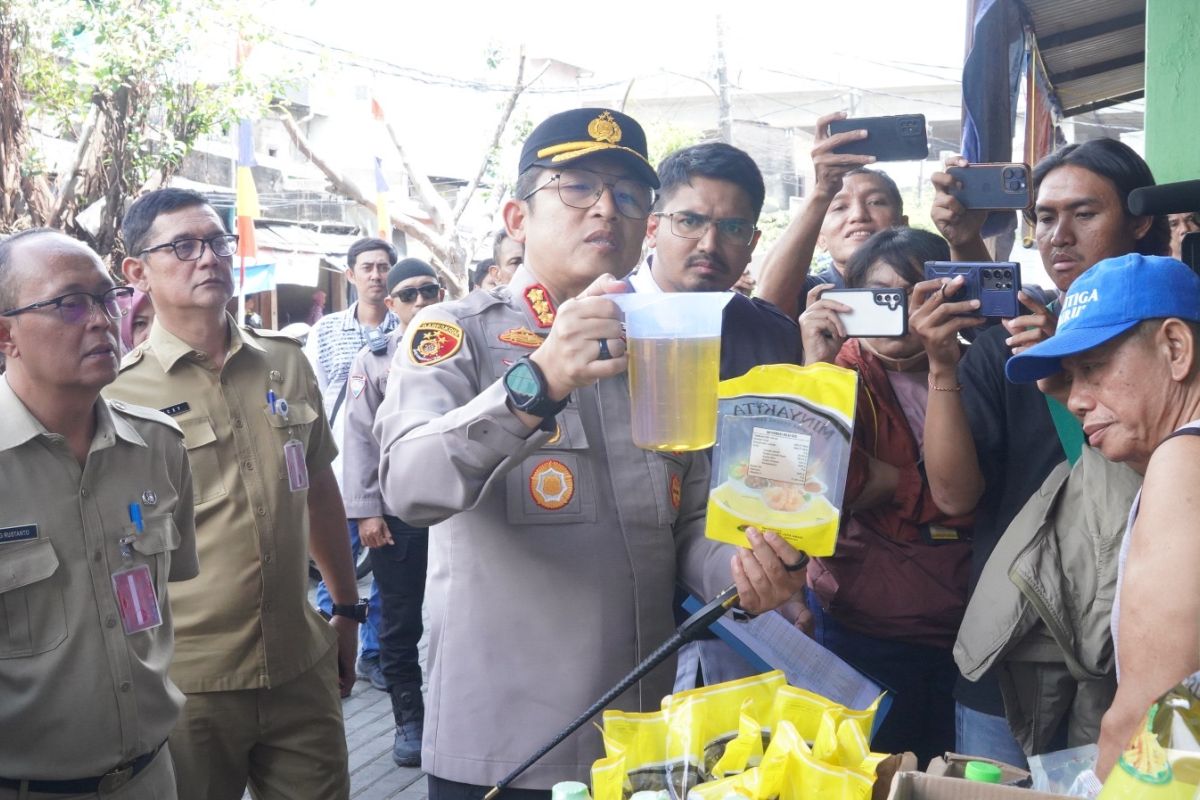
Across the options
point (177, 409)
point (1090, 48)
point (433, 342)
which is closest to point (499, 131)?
point (1090, 48)

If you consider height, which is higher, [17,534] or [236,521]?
[17,534]

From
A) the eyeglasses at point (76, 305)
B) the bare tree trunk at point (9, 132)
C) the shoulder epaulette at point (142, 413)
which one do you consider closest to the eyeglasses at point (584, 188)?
the eyeglasses at point (76, 305)

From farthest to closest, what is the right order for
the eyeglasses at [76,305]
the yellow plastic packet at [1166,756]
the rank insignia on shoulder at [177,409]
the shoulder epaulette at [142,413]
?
the rank insignia on shoulder at [177,409] < the shoulder epaulette at [142,413] < the eyeglasses at [76,305] < the yellow plastic packet at [1166,756]

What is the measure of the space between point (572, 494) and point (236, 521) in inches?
59.5

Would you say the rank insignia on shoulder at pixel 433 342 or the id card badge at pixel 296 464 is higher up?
the rank insignia on shoulder at pixel 433 342

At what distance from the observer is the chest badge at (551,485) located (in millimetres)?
2211

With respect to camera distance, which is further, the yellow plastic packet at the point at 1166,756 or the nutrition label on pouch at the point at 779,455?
the nutrition label on pouch at the point at 779,455

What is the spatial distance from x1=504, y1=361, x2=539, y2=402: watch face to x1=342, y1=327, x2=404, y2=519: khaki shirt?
3.73 meters

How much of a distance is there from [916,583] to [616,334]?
1520 millimetres

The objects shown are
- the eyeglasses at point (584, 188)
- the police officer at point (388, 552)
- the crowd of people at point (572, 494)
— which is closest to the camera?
the crowd of people at point (572, 494)

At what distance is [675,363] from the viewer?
1828mm

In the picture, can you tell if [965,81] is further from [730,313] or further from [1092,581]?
[1092,581]

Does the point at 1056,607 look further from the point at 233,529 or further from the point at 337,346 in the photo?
the point at 337,346

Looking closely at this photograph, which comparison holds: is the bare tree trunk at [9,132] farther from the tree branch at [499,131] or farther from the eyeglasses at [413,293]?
the tree branch at [499,131]
